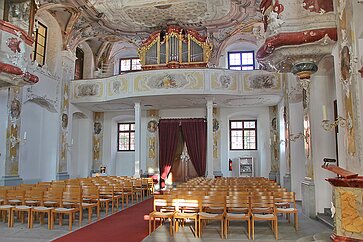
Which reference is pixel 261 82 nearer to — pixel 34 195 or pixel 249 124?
pixel 249 124

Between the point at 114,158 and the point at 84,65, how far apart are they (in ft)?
17.4

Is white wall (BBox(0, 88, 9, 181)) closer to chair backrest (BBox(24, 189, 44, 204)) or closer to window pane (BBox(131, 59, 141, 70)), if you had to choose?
chair backrest (BBox(24, 189, 44, 204))

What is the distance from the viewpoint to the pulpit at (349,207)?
4.18 m

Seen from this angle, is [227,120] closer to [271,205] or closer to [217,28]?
[217,28]

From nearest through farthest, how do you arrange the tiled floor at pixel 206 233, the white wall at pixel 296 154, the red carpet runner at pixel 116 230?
the tiled floor at pixel 206 233 → the red carpet runner at pixel 116 230 → the white wall at pixel 296 154

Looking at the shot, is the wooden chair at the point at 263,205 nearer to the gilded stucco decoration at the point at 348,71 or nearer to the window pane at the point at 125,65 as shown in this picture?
the gilded stucco decoration at the point at 348,71

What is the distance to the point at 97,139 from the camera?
60.1 feet

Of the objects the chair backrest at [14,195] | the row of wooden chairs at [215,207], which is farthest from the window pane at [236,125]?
the chair backrest at [14,195]

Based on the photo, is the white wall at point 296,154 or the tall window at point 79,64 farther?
the tall window at point 79,64

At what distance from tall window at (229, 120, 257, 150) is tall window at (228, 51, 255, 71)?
287 cm

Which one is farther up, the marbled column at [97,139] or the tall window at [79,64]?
the tall window at [79,64]

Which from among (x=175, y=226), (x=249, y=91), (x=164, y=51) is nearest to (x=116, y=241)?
(x=175, y=226)

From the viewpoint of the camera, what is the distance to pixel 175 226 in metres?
6.88

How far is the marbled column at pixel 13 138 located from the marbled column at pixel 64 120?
2.90 meters
